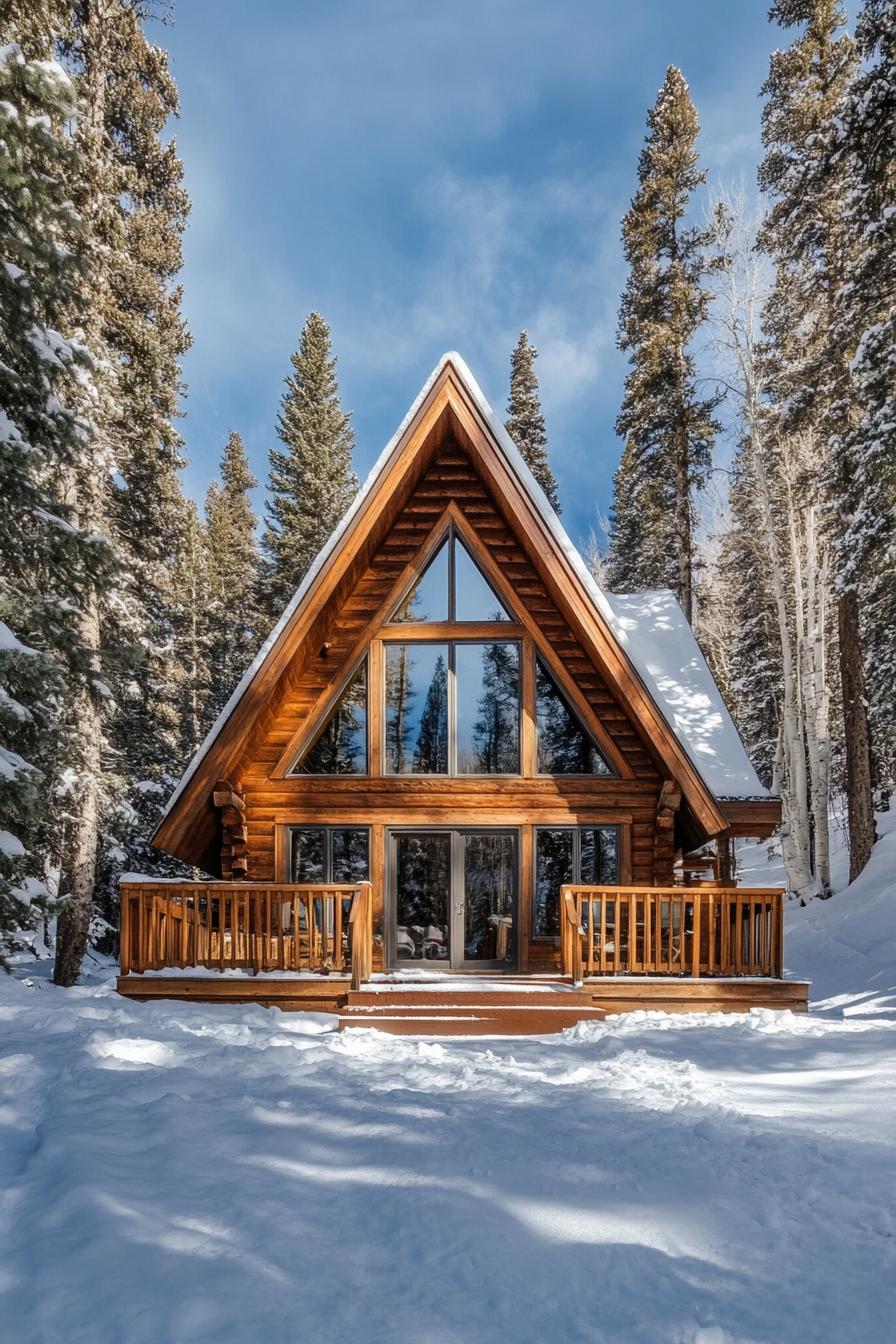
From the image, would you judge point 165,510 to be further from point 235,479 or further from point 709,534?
point 235,479

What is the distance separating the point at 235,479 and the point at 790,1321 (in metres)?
40.8

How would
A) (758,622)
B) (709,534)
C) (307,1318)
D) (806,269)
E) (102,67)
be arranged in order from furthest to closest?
(758,622) → (709,534) → (806,269) → (102,67) → (307,1318)

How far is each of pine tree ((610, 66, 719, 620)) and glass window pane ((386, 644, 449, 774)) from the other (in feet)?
34.1

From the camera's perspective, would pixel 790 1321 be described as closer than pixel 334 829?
Yes

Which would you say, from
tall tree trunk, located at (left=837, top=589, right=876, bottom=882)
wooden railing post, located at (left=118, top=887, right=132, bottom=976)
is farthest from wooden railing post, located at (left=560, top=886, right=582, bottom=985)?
tall tree trunk, located at (left=837, top=589, right=876, bottom=882)

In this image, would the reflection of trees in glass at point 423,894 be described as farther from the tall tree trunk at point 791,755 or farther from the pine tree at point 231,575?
Answer: the pine tree at point 231,575

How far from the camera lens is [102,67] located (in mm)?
12773

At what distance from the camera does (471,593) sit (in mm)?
11633

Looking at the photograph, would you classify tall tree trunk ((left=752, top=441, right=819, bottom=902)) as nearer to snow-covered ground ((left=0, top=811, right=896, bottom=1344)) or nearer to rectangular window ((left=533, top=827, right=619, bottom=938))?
rectangular window ((left=533, top=827, right=619, bottom=938))

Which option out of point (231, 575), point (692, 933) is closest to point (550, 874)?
point (692, 933)

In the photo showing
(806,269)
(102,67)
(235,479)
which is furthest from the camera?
(235,479)

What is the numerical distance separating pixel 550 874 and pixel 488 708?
96.1 inches

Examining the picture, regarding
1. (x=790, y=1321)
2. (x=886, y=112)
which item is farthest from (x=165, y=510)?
(x=790, y=1321)

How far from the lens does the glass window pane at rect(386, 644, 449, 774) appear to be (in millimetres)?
11367
